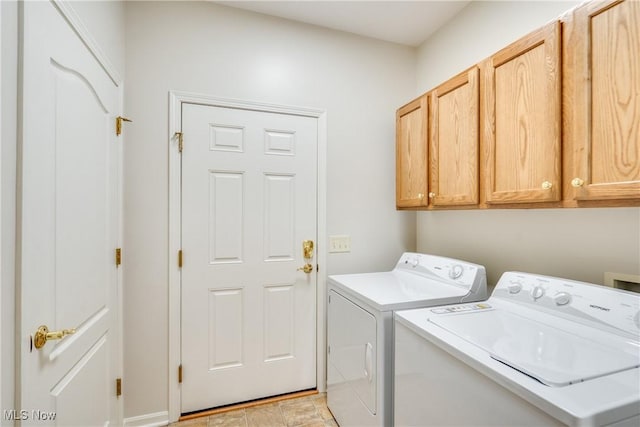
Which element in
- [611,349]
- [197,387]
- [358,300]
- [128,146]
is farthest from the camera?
[197,387]

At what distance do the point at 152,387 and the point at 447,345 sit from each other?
5.77 feet

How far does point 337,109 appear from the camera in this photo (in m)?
2.19

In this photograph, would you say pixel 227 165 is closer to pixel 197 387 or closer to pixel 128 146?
pixel 128 146

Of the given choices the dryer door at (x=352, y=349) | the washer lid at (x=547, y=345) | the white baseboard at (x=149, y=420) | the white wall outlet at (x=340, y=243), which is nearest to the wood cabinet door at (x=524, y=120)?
the washer lid at (x=547, y=345)

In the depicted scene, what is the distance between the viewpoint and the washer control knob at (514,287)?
1.34 meters

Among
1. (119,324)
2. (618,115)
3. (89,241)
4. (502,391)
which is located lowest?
(119,324)

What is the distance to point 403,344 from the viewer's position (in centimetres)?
126

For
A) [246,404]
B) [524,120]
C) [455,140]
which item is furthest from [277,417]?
[524,120]

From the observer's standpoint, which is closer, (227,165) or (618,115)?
(618,115)

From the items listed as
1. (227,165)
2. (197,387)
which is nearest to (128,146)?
(227,165)

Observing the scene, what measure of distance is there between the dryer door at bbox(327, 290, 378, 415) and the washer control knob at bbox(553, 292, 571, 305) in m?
0.75

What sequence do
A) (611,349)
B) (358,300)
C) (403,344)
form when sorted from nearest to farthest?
(611,349), (403,344), (358,300)

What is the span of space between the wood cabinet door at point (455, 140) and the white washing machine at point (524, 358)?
1.68 ft

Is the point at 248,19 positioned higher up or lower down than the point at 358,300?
higher up
